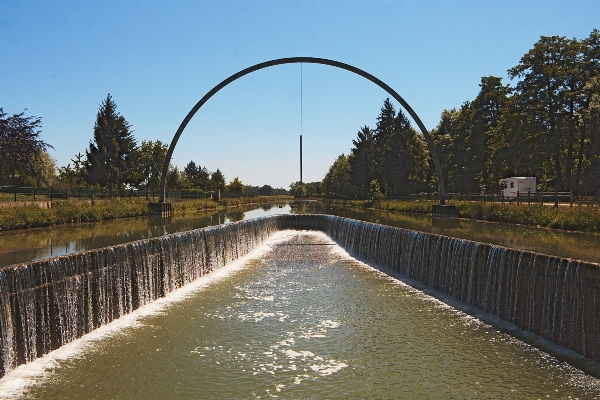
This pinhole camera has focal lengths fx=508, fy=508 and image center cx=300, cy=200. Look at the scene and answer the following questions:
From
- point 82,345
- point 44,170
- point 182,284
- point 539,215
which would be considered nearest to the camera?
point 82,345

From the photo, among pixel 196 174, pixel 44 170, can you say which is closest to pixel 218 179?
pixel 196 174

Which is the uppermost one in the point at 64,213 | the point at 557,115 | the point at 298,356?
the point at 557,115

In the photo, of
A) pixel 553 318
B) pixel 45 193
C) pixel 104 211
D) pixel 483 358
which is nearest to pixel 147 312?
pixel 483 358

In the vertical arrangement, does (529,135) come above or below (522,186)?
above

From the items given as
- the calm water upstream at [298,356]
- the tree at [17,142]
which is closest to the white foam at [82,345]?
the calm water upstream at [298,356]

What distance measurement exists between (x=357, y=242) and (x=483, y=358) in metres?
16.4

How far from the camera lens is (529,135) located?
162 feet

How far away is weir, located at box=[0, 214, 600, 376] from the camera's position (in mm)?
9695

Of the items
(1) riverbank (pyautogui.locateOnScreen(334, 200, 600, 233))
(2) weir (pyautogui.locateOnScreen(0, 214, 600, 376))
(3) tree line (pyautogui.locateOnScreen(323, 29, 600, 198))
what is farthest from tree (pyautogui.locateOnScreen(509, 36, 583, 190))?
(2) weir (pyautogui.locateOnScreen(0, 214, 600, 376))

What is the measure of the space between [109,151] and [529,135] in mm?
53259

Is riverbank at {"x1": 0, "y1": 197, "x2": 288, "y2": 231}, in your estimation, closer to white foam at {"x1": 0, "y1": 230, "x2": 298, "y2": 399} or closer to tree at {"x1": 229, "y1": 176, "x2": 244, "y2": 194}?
white foam at {"x1": 0, "y1": 230, "x2": 298, "y2": 399}

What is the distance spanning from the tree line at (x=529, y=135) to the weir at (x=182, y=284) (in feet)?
92.2

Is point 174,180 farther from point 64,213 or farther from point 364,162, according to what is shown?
point 64,213

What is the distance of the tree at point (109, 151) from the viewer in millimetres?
69812
